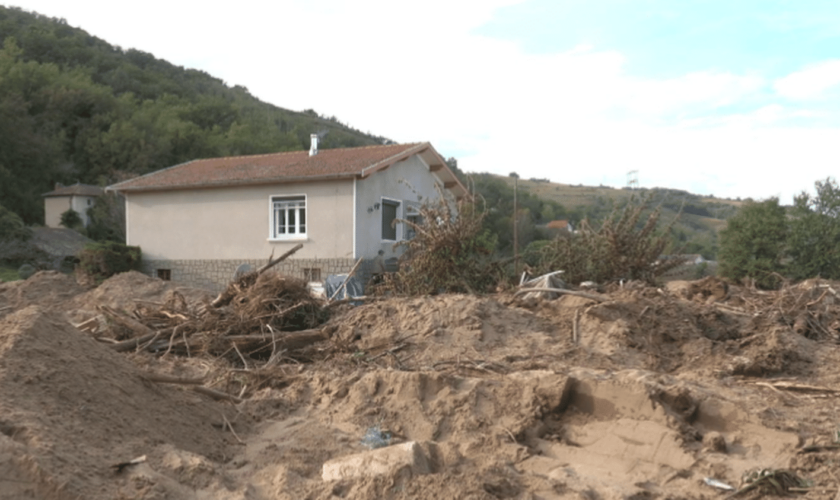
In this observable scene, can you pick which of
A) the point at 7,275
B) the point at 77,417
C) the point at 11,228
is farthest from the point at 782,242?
the point at 11,228

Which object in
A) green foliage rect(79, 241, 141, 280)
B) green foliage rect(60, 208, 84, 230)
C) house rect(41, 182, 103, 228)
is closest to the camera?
green foliage rect(79, 241, 141, 280)

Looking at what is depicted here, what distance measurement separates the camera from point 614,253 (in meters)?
11.9

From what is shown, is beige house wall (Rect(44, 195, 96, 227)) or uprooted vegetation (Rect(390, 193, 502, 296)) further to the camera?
beige house wall (Rect(44, 195, 96, 227))

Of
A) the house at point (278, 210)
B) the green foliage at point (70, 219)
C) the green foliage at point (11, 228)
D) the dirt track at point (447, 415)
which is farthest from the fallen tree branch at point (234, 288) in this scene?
the green foliage at point (70, 219)

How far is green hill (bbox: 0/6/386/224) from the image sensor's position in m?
37.2

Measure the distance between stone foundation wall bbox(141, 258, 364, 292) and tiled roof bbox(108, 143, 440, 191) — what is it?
2.22 meters

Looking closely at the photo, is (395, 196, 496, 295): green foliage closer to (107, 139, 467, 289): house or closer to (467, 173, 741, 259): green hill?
(467, 173, 741, 259): green hill

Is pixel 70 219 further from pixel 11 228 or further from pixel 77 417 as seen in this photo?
pixel 77 417

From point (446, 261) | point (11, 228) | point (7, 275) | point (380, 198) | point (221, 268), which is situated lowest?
point (7, 275)

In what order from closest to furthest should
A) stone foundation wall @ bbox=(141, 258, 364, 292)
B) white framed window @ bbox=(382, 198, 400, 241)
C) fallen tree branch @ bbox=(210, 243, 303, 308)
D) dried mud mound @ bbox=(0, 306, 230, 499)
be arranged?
dried mud mound @ bbox=(0, 306, 230, 499), fallen tree branch @ bbox=(210, 243, 303, 308), stone foundation wall @ bbox=(141, 258, 364, 292), white framed window @ bbox=(382, 198, 400, 241)

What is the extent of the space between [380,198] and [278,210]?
289 cm

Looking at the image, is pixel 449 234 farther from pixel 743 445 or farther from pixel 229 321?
pixel 743 445

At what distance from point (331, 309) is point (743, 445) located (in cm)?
547

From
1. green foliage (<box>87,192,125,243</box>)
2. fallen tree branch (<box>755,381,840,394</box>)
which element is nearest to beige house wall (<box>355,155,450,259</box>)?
fallen tree branch (<box>755,381,840,394</box>)
